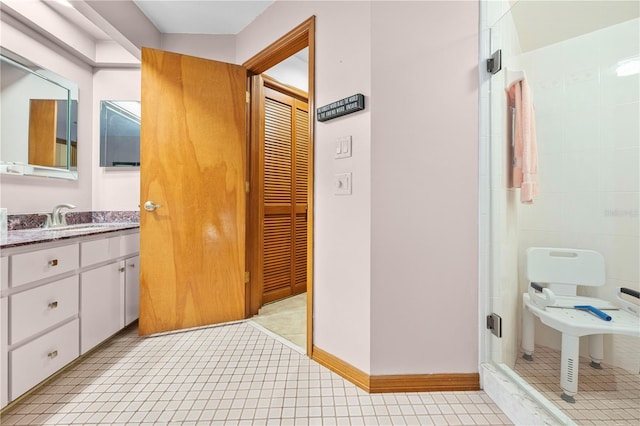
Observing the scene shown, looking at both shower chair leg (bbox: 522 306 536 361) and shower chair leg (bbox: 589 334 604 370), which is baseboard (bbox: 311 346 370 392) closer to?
shower chair leg (bbox: 522 306 536 361)

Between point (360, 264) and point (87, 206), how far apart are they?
7.94ft

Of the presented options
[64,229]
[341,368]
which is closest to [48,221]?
[64,229]

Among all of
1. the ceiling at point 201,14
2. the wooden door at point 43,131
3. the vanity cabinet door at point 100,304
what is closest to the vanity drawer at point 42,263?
the vanity cabinet door at point 100,304

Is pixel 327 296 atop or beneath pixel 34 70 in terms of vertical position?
beneath

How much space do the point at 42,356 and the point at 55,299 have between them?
27 cm

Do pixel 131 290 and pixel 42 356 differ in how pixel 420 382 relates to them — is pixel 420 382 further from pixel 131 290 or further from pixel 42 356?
pixel 131 290

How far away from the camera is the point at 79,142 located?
2506 mm

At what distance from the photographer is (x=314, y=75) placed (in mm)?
1905

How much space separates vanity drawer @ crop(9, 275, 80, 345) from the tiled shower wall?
2.44 meters

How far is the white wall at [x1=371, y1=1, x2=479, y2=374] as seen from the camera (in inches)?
61.8

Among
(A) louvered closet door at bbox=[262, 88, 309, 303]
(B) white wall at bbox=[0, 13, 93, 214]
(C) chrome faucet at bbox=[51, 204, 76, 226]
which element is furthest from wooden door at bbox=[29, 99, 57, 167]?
(A) louvered closet door at bbox=[262, 88, 309, 303]

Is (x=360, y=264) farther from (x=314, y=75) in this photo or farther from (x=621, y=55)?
(x=621, y=55)

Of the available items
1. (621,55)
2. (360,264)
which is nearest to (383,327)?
(360,264)

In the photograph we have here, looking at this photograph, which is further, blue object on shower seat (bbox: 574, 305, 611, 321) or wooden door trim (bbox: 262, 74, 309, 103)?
wooden door trim (bbox: 262, 74, 309, 103)
